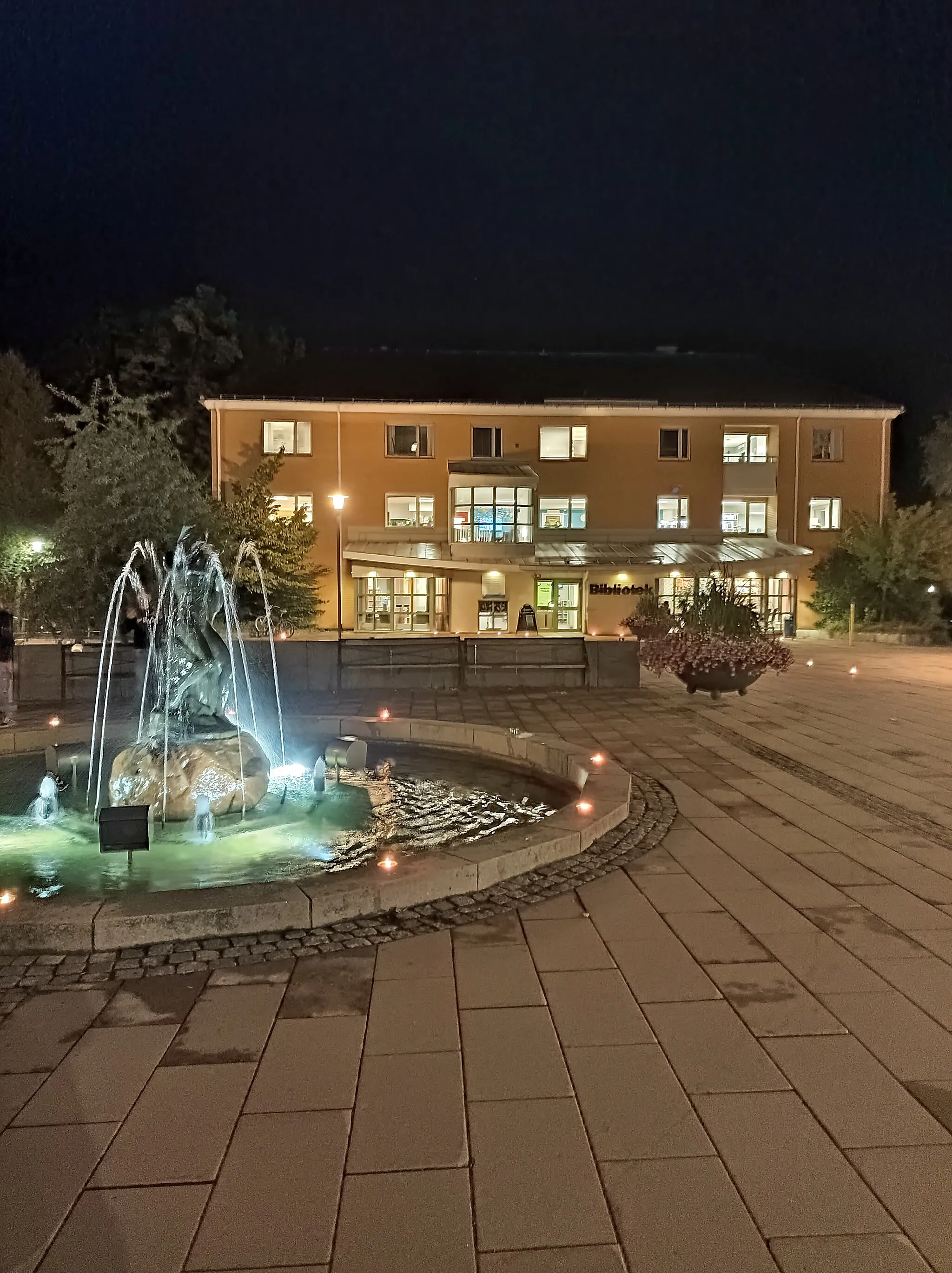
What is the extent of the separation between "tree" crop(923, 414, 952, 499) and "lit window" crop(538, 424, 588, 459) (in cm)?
1303

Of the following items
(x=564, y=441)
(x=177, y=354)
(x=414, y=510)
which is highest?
(x=177, y=354)

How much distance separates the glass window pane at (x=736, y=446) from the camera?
32.5 metres

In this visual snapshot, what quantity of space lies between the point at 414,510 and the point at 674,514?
954 centimetres

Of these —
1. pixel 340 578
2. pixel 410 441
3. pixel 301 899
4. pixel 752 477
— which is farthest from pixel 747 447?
pixel 301 899

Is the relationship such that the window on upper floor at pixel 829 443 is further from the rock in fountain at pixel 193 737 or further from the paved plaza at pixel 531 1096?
the paved plaza at pixel 531 1096

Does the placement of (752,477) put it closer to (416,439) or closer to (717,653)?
(416,439)

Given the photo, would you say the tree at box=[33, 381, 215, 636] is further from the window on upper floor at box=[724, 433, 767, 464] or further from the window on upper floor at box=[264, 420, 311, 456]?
the window on upper floor at box=[724, 433, 767, 464]

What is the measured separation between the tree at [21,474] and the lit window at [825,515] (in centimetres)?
2655

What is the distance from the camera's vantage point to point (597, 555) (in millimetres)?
29766

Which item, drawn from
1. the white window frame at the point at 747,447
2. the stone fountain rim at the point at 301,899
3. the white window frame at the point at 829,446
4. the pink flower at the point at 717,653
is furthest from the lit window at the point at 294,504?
the stone fountain rim at the point at 301,899

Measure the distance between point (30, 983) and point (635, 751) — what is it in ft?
23.5

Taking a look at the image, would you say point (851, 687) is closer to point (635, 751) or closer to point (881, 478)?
point (635, 751)

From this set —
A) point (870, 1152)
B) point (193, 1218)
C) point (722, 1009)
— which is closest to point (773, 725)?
point (722, 1009)

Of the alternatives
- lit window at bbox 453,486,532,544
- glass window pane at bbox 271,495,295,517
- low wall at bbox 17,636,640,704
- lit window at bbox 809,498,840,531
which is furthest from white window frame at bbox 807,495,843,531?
low wall at bbox 17,636,640,704
